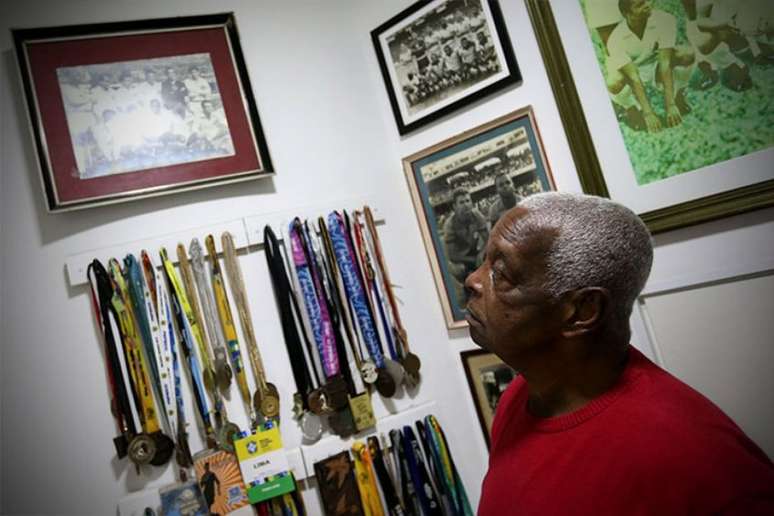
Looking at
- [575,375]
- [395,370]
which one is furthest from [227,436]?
[575,375]

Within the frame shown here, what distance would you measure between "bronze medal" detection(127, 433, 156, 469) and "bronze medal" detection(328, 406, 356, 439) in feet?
1.76

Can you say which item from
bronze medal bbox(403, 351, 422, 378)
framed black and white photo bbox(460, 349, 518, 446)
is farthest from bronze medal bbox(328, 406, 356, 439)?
framed black and white photo bbox(460, 349, 518, 446)

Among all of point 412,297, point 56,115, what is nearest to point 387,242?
point 412,297

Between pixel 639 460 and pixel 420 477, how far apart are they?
1.12 metres

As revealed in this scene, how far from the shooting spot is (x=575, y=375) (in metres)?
0.97

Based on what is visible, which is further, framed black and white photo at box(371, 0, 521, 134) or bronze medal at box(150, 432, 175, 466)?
framed black and white photo at box(371, 0, 521, 134)

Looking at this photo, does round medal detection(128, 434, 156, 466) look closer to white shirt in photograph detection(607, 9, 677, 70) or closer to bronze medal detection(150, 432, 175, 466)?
bronze medal detection(150, 432, 175, 466)

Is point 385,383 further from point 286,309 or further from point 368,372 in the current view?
point 286,309

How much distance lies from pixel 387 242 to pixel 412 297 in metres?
0.22

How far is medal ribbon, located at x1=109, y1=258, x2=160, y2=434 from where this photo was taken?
1.58 m

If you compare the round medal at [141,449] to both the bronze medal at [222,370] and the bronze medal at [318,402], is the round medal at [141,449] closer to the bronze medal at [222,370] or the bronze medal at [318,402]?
the bronze medal at [222,370]

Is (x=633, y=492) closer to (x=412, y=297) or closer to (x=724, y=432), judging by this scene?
(x=724, y=432)

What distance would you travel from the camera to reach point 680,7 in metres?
1.40

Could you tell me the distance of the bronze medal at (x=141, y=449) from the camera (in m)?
1.53
